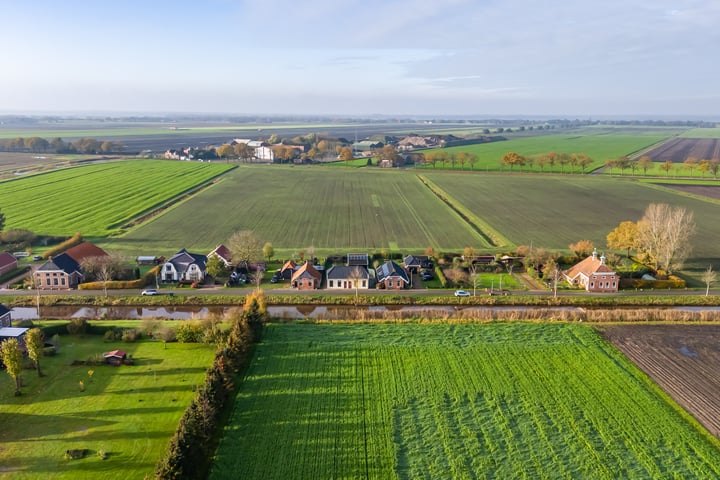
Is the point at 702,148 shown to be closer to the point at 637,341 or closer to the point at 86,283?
the point at 637,341

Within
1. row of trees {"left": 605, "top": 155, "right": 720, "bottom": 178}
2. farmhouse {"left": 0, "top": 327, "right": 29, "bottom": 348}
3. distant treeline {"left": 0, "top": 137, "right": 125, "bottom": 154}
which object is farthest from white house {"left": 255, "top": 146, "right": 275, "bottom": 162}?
farmhouse {"left": 0, "top": 327, "right": 29, "bottom": 348}

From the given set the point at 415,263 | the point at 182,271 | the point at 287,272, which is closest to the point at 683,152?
the point at 415,263

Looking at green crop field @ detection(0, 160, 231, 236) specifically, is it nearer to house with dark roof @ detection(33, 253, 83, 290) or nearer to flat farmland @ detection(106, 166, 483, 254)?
flat farmland @ detection(106, 166, 483, 254)

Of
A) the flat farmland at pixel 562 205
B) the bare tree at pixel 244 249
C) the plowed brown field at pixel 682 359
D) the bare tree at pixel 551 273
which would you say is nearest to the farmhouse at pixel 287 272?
the bare tree at pixel 244 249

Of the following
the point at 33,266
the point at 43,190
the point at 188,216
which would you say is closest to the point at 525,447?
the point at 33,266

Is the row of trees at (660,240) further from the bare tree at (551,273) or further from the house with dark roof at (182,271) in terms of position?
the house with dark roof at (182,271)

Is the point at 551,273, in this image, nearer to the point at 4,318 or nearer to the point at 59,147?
the point at 4,318
